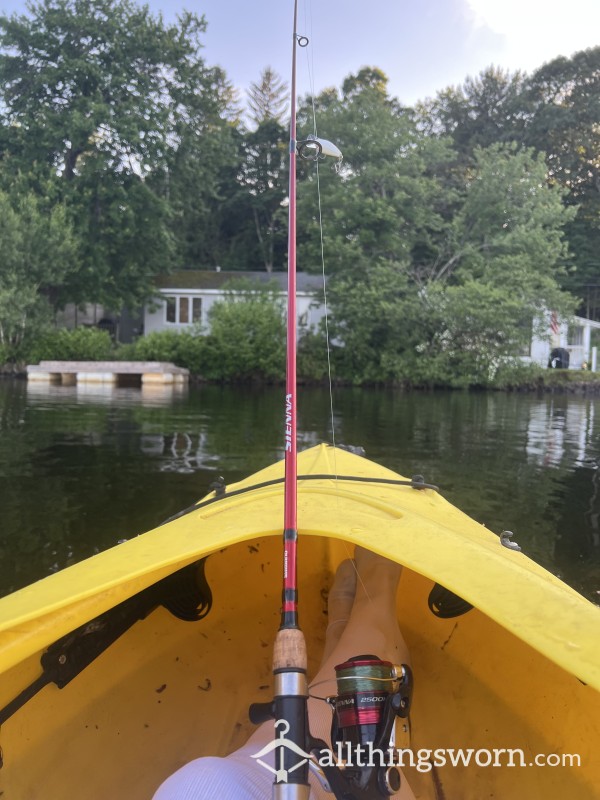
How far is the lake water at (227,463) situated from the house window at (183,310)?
1498 centimetres

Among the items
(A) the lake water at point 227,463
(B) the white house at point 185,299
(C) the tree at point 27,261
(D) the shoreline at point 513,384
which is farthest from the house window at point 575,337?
(C) the tree at point 27,261

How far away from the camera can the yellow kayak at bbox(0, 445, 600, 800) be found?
1.56 meters

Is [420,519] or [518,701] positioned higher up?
[420,519]

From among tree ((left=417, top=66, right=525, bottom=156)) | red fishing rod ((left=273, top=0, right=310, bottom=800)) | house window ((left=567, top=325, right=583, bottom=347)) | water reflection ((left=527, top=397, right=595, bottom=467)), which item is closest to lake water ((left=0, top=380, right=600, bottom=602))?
water reflection ((left=527, top=397, right=595, bottom=467))

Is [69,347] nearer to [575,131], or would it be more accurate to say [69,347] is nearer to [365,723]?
[365,723]

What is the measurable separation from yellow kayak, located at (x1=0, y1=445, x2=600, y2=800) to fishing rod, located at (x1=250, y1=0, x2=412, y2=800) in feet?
0.90

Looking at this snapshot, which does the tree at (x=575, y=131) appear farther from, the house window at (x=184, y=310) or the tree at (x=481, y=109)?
the house window at (x=184, y=310)

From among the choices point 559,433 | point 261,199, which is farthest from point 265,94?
point 559,433

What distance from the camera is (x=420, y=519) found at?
2.08 meters

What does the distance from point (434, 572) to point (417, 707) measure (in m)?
1.12

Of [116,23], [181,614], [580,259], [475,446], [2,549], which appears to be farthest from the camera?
[580,259]

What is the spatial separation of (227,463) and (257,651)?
4976 mm

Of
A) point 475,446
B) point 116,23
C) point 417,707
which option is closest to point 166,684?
point 417,707

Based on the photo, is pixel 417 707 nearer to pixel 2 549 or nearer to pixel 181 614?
pixel 181 614
